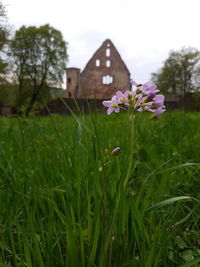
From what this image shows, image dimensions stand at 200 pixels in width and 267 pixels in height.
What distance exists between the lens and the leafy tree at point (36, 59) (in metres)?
34.7

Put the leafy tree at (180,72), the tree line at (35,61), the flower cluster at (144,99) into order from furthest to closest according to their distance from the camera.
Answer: the leafy tree at (180,72)
the tree line at (35,61)
the flower cluster at (144,99)

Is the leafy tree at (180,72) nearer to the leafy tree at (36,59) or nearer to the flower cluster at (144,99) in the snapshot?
the leafy tree at (36,59)

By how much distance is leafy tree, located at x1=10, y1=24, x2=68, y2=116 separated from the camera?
34656mm

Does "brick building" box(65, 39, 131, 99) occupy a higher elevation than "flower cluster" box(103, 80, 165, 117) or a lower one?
higher

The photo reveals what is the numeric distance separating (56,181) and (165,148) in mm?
1120

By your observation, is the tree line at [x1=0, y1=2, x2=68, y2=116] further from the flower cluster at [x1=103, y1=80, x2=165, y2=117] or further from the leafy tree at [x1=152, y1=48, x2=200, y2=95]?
the flower cluster at [x1=103, y1=80, x2=165, y2=117]

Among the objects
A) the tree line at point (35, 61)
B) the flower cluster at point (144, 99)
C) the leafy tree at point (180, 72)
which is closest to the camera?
the flower cluster at point (144, 99)

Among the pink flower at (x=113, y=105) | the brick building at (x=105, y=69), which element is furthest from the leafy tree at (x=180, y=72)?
the pink flower at (x=113, y=105)

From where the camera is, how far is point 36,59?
3559 cm

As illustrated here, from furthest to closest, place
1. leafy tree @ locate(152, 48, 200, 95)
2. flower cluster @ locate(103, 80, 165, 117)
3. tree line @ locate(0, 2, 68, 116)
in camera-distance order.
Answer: leafy tree @ locate(152, 48, 200, 95), tree line @ locate(0, 2, 68, 116), flower cluster @ locate(103, 80, 165, 117)

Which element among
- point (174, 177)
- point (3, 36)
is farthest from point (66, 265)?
point (3, 36)

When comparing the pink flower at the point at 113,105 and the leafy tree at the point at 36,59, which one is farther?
the leafy tree at the point at 36,59

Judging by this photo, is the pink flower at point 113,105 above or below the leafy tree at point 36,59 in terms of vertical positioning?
below

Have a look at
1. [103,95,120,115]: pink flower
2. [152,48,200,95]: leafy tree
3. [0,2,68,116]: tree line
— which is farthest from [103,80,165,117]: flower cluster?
[152,48,200,95]: leafy tree
